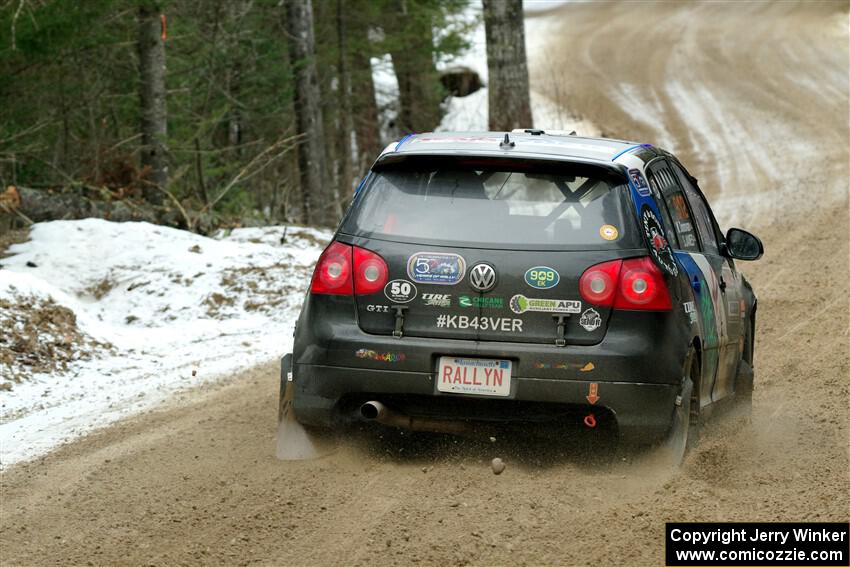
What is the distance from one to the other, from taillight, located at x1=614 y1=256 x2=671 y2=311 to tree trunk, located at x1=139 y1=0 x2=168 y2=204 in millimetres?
12041

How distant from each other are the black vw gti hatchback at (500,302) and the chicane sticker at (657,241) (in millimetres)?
13

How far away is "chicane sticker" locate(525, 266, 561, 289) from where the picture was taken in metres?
5.93

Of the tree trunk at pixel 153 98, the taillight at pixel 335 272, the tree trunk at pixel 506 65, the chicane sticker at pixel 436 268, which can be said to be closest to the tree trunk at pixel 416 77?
the tree trunk at pixel 506 65

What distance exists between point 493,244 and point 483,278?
17 cm

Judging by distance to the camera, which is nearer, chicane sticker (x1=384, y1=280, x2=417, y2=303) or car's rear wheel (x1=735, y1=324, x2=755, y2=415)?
chicane sticker (x1=384, y1=280, x2=417, y2=303)

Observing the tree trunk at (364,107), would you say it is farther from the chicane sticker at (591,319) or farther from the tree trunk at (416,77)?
the chicane sticker at (591,319)

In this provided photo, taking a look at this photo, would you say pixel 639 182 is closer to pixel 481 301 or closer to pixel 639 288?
pixel 639 288

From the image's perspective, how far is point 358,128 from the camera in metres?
30.8

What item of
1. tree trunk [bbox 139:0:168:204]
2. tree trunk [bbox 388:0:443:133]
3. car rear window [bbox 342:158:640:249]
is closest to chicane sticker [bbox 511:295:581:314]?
car rear window [bbox 342:158:640:249]

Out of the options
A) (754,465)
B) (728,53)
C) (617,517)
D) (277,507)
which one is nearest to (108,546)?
(277,507)

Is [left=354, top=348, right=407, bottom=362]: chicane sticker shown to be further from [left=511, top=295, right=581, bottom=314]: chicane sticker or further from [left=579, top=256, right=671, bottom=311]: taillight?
[left=579, top=256, right=671, bottom=311]: taillight

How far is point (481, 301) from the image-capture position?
5.98 metres

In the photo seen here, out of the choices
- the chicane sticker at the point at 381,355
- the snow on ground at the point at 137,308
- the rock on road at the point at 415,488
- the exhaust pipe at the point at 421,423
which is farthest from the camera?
the snow on ground at the point at 137,308

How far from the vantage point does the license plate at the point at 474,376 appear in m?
5.94
